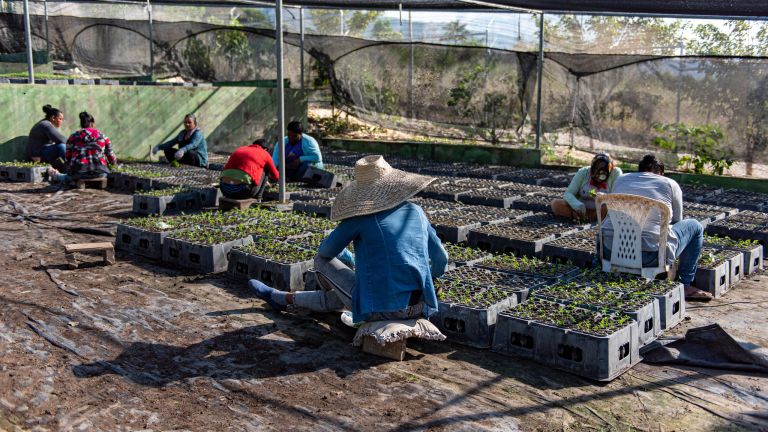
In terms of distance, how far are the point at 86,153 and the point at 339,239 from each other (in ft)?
25.6

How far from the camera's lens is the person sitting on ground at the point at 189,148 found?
516 inches

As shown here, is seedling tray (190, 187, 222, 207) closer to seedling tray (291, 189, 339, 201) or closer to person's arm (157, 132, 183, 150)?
seedling tray (291, 189, 339, 201)

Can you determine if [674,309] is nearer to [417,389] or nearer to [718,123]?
[417,389]

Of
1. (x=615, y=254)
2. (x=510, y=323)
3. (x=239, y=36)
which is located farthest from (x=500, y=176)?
(x=239, y=36)

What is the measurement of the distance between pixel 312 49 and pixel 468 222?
37.2 feet

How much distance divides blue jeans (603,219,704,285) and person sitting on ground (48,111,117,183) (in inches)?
330

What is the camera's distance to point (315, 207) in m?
9.28

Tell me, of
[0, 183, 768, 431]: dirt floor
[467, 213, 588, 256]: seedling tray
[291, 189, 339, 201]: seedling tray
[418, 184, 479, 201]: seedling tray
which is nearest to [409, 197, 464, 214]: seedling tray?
[418, 184, 479, 201]: seedling tray

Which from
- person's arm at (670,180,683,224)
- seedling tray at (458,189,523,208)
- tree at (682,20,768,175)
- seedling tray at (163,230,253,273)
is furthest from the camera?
tree at (682,20,768,175)

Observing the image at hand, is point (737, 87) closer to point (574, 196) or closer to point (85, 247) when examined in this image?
point (574, 196)

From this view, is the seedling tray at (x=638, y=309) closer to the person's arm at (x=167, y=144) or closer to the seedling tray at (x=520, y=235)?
the seedling tray at (x=520, y=235)

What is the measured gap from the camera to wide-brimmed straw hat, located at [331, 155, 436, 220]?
4.89 meters

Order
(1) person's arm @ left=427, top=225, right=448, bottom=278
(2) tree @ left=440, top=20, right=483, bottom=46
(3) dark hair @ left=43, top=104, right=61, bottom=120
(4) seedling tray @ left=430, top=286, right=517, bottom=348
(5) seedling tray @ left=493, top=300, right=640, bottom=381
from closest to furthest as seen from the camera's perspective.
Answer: (5) seedling tray @ left=493, top=300, right=640, bottom=381 < (1) person's arm @ left=427, top=225, right=448, bottom=278 < (4) seedling tray @ left=430, top=286, right=517, bottom=348 < (3) dark hair @ left=43, top=104, right=61, bottom=120 < (2) tree @ left=440, top=20, right=483, bottom=46

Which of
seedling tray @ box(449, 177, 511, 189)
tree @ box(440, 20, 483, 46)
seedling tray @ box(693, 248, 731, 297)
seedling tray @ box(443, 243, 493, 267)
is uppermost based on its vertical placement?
tree @ box(440, 20, 483, 46)
